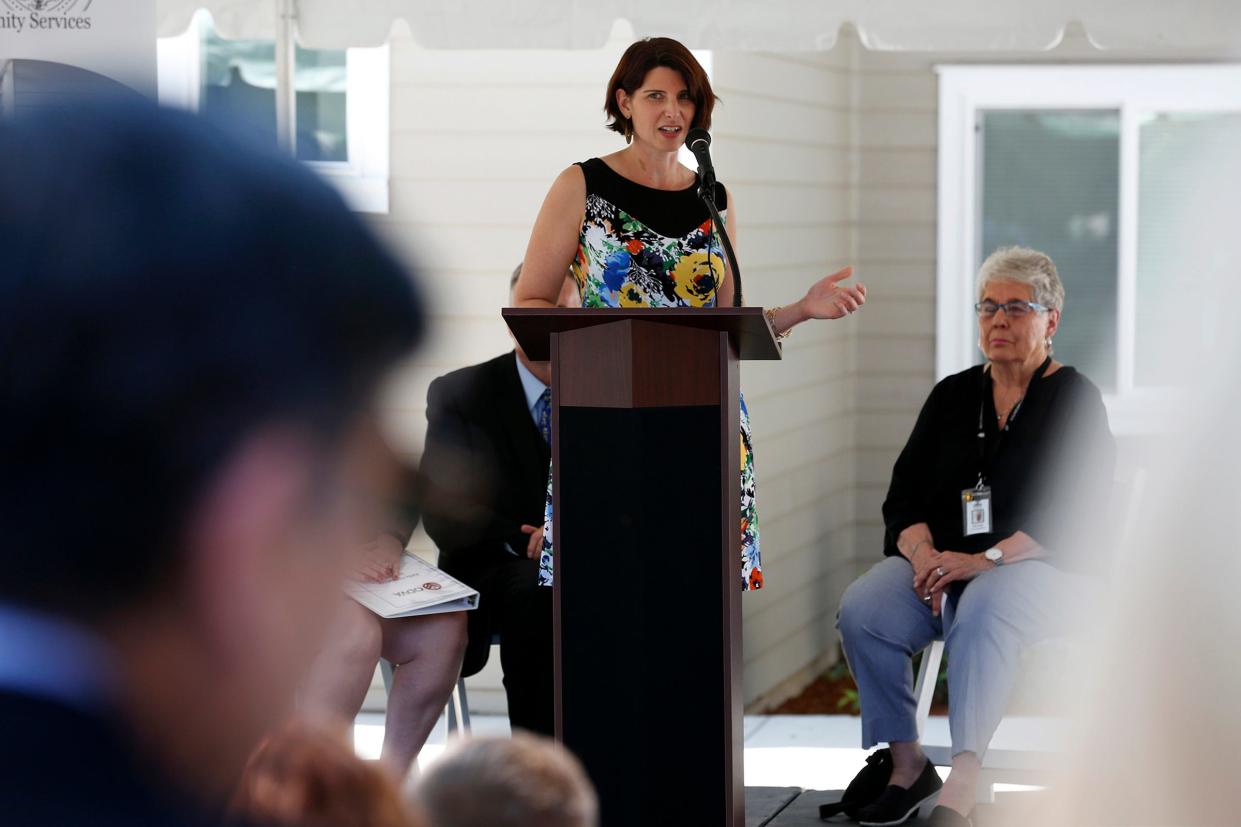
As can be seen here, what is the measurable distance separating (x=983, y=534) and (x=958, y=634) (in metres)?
0.36

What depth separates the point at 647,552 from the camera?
8.72ft

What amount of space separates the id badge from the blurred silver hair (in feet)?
1.92

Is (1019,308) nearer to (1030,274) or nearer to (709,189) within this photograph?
(1030,274)

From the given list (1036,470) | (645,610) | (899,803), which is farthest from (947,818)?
(645,610)

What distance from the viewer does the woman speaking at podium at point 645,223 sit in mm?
3299

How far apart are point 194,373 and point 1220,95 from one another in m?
7.17

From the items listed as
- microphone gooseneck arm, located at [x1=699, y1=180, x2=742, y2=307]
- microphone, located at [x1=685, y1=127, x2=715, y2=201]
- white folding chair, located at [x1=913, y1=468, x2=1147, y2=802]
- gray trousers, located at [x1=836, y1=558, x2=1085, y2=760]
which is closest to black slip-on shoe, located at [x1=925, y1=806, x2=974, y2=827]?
gray trousers, located at [x1=836, y1=558, x2=1085, y2=760]

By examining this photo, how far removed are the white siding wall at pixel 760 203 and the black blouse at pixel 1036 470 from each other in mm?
1645

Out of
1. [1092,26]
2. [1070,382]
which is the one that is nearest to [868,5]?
[1092,26]

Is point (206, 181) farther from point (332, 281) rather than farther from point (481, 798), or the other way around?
point (481, 798)

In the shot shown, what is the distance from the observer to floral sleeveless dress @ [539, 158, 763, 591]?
3.29 meters

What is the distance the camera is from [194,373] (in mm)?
512

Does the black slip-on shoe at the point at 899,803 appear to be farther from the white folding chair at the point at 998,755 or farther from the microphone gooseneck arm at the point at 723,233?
the microphone gooseneck arm at the point at 723,233

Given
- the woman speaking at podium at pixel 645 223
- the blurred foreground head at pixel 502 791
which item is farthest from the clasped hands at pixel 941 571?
the blurred foreground head at pixel 502 791
